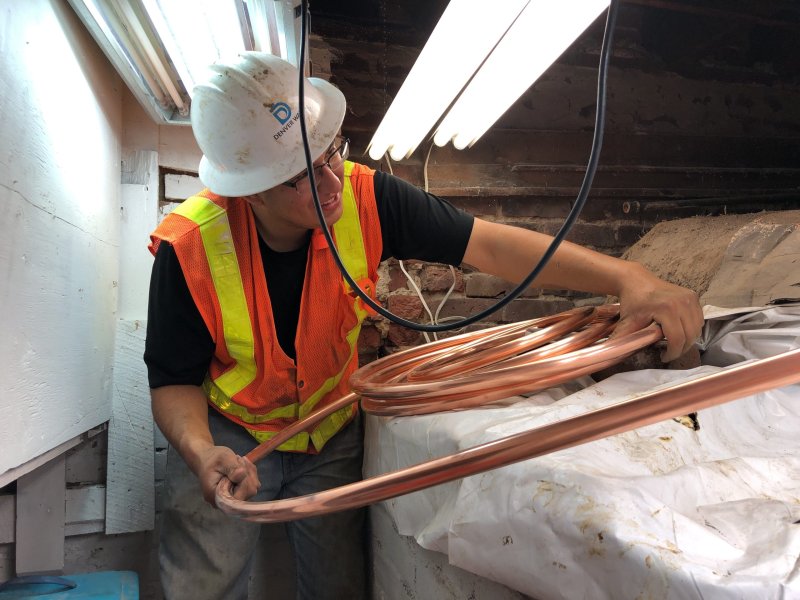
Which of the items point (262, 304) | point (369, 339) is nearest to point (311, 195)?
point (262, 304)

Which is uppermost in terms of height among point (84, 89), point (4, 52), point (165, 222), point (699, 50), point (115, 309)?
point (699, 50)

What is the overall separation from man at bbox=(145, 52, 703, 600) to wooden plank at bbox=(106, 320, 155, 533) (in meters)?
0.38

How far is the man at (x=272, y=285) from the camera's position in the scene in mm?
1024

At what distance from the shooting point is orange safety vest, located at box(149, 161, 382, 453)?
3.67ft

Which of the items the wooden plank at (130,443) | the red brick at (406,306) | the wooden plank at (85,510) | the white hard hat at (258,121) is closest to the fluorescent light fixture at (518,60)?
the white hard hat at (258,121)

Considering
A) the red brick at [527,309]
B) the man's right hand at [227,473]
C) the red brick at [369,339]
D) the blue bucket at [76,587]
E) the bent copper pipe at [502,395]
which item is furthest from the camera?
the red brick at [527,309]

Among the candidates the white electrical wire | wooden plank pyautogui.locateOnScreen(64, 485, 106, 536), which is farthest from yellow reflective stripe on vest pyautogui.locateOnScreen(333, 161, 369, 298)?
wooden plank pyautogui.locateOnScreen(64, 485, 106, 536)

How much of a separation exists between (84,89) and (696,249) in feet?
5.30

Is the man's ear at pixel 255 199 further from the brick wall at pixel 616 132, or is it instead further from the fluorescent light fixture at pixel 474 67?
the brick wall at pixel 616 132

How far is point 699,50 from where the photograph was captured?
199 centimetres

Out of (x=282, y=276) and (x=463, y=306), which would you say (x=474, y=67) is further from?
(x=463, y=306)

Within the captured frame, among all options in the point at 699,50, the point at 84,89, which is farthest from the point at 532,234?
the point at 699,50

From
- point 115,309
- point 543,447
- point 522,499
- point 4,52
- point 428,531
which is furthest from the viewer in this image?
point 115,309

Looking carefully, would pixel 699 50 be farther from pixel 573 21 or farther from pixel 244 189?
pixel 244 189
